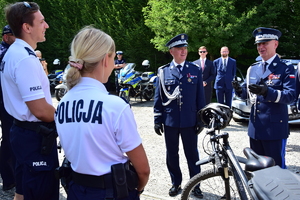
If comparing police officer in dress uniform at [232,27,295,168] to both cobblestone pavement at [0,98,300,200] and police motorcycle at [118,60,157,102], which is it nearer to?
cobblestone pavement at [0,98,300,200]

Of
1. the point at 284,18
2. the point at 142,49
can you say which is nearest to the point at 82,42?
the point at 284,18

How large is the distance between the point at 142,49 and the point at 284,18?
633cm

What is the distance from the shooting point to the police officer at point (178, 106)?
4.13 metres

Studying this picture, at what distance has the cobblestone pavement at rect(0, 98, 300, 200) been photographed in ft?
14.0

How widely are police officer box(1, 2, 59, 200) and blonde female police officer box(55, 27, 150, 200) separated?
697mm

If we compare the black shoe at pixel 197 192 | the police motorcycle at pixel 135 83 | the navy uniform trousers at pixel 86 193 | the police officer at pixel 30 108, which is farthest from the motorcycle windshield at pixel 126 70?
the navy uniform trousers at pixel 86 193

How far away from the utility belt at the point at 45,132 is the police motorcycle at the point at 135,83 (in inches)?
360

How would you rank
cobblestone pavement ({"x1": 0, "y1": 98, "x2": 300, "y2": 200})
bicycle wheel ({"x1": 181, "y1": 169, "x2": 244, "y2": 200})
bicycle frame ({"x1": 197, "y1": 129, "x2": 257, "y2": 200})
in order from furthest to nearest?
cobblestone pavement ({"x1": 0, "y1": 98, "x2": 300, "y2": 200}) → bicycle wheel ({"x1": 181, "y1": 169, "x2": 244, "y2": 200}) → bicycle frame ({"x1": 197, "y1": 129, "x2": 257, "y2": 200})

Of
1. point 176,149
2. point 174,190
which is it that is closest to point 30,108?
point 176,149

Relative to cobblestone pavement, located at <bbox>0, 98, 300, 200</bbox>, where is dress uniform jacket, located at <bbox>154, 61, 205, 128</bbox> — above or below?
above

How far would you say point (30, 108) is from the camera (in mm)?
2596

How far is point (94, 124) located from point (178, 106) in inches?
96.9

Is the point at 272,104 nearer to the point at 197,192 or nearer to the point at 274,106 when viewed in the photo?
the point at 274,106

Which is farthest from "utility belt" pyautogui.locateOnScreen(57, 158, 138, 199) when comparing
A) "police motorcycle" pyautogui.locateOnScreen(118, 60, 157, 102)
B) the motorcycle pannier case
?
"police motorcycle" pyautogui.locateOnScreen(118, 60, 157, 102)
